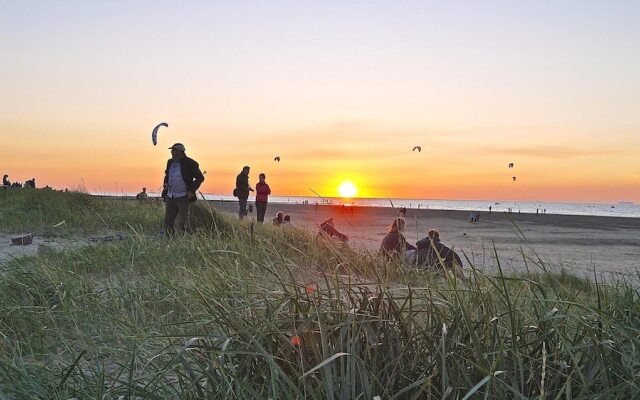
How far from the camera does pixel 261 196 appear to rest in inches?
669

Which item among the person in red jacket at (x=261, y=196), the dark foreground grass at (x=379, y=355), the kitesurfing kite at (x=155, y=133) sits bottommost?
the dark foreground grass at (x=379, y=355)

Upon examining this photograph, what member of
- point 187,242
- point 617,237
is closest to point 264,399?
point 187,242

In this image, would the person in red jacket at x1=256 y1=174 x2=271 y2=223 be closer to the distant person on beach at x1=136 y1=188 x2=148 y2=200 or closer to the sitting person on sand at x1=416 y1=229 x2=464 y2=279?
the distant person on beach at x1=136 y1=188 x2=148 y2=200

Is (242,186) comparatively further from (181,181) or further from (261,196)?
(181,181)

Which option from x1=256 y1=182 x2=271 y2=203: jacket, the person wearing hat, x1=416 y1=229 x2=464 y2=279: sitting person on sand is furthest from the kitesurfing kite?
x1=256 y1=182 x2=271 y2=203: jacket

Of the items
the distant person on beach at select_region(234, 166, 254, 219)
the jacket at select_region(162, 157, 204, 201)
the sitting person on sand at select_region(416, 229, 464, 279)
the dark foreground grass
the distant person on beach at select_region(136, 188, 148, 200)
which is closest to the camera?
the dark foreground grass

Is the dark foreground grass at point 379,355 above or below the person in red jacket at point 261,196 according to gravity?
below

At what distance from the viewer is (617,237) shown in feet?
93.1

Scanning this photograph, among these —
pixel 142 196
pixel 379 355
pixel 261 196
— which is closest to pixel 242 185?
pixel 261 196

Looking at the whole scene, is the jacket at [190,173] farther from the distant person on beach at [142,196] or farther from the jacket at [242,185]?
the distant person on beach at [142,196]

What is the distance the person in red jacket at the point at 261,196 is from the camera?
659 inches

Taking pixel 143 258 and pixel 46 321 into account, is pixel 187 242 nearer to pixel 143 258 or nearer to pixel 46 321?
pixel 143 258

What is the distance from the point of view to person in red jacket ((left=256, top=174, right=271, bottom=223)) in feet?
54.9

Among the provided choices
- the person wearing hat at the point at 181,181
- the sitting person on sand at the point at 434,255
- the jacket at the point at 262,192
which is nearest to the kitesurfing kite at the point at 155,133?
the person wearing hat at the point at 181,181
